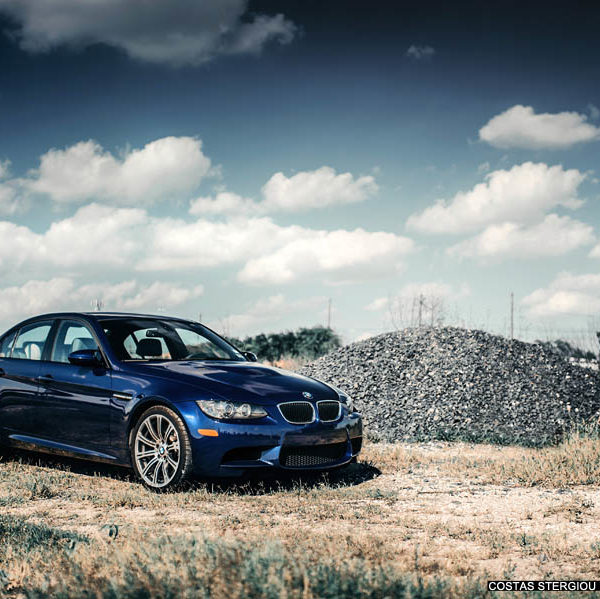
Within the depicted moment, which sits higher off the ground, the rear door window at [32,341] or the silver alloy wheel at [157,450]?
the rear door window at [32,341]

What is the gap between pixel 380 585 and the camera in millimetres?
3672

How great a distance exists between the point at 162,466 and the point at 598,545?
3893 millimetres

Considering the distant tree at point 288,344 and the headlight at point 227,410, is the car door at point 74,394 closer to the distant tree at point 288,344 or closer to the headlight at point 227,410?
the headlight at point 227,410

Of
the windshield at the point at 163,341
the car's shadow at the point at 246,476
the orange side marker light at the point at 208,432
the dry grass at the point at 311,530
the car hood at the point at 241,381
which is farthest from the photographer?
the windshield at the point at 163,341

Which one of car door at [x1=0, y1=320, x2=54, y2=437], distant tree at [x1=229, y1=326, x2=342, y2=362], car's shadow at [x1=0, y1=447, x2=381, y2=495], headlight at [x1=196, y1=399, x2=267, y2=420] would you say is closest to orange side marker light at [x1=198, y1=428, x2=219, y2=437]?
headlight at [x1=196, y1=399, x2=267, y2=420]

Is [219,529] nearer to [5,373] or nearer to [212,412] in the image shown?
[212,412]

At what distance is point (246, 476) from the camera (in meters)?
7.01

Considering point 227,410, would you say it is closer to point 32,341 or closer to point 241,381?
point 241,381

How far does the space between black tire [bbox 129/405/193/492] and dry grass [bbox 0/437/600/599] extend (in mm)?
176

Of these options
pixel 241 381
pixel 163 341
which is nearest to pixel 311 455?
pixel 241 381

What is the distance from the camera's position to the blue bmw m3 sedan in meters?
6.93

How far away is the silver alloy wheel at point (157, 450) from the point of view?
702 cm

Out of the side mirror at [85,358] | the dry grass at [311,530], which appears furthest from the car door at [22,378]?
the side mirror at [85,358]

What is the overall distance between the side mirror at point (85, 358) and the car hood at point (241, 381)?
1.76ft
